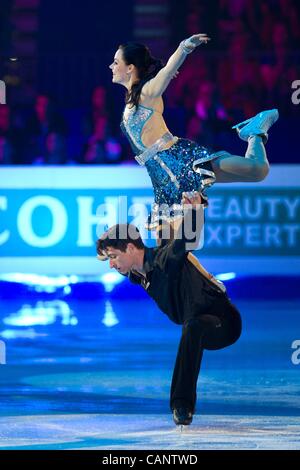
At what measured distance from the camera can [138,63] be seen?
5273mm

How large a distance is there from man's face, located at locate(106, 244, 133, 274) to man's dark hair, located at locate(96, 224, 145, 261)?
2 cm

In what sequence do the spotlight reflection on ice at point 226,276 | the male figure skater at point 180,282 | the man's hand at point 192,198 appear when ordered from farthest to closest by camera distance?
the spotlight reflection on ice at point 226,276 < the man's hand at point 192,198 < the male figure skater at point 180,282

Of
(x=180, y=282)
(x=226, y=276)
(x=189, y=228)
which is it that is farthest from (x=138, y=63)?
(x=226, y=276)

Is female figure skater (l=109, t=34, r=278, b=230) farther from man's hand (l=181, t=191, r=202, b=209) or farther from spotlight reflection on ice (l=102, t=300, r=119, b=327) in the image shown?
spotlight reflection on ice (l=102, t=300, r=119, b=327)

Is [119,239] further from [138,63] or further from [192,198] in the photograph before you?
[138,63]

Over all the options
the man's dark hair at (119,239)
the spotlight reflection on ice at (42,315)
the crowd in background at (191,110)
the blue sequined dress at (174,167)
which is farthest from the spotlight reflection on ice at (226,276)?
the man's dark hair at (119,239)

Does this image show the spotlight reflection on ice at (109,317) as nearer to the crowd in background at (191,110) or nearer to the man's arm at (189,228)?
the crowd in background at (191,110)

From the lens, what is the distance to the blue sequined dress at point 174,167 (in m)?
5.25

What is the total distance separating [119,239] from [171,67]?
32.4 inches

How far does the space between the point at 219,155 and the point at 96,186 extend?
5.45 m

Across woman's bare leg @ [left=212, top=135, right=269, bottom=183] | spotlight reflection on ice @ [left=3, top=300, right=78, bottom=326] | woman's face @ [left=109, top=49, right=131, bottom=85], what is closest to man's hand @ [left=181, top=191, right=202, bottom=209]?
woman's bare leg @ [left=212, top=135, right=269, bottom=183]

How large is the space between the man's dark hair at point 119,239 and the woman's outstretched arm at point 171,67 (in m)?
0.68
